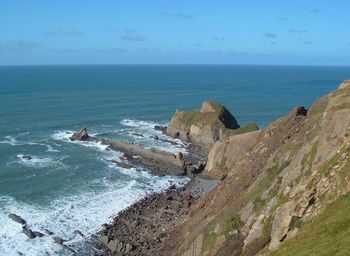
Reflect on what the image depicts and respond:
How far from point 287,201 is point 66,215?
34026mm

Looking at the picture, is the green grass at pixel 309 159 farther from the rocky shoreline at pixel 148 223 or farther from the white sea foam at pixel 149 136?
the white sea foam at pixel 149 136

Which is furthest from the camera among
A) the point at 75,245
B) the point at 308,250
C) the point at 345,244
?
the point at 75,245

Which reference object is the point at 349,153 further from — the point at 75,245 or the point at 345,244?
the point at 75,245

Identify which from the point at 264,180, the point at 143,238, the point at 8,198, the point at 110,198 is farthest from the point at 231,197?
the point at 8,198

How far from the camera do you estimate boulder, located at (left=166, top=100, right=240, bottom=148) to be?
99625mm

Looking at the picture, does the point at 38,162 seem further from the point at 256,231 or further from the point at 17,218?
the point at 256,231

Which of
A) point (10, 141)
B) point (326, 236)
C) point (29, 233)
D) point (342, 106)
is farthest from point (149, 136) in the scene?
point (326, 236)

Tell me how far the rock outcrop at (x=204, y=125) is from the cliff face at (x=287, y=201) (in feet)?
129

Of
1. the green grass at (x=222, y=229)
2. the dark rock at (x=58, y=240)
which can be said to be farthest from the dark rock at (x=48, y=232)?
the green grass at (x=222, y=229)

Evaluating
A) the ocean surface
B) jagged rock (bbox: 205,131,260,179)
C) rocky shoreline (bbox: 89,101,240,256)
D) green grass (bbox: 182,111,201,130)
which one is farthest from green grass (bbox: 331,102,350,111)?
green grass (bbox: 182,111,201,130)

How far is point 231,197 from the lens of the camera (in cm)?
4900

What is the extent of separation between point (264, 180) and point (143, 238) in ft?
57.8

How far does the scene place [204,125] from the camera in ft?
333

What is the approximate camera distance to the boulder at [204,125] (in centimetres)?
9962
